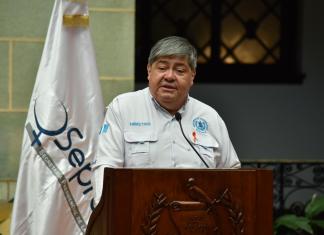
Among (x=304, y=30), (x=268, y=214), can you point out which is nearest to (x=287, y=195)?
(x=304, y=30)

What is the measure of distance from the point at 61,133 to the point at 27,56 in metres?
0.88

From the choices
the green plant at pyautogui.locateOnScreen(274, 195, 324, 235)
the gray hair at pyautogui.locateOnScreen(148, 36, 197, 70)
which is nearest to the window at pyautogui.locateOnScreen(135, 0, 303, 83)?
the green plant at pyautogui.locateOnScreen(274, 195, 324, 235)

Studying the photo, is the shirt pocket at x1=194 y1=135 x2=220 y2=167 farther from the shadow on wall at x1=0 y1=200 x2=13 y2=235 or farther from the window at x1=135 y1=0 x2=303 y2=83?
the window at x1=135 y1=0 x2=303 y2=83

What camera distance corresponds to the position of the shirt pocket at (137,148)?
5.04 metres

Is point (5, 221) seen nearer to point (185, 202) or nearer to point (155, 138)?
point (155, 138)

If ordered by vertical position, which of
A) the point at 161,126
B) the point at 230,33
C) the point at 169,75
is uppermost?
the point at 230,33

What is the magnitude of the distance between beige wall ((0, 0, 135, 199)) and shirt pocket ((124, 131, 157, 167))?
190cm

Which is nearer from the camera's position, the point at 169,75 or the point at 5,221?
the point at 169,75

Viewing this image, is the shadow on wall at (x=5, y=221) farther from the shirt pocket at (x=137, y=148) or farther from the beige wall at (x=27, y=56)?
the shirt pocket at (x=137, y=148)

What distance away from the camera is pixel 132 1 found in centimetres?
698

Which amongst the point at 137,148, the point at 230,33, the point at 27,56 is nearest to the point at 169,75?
the point at 137,148

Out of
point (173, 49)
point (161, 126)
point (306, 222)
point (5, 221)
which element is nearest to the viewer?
point (173, 49)

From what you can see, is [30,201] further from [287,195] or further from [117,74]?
[287,195]

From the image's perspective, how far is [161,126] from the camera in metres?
5.14
